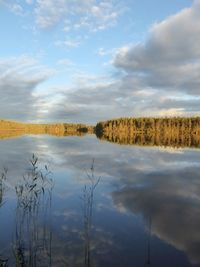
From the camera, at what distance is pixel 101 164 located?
96.4 ft

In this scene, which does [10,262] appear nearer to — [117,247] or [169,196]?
[117,247]

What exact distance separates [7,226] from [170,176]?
1419 cm

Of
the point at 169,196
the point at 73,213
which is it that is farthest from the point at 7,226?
the point at 169,196

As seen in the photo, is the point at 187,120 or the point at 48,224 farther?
the point at 187,120

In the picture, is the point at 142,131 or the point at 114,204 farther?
the point at 142,131

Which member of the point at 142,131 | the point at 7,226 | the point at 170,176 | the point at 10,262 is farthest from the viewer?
the point at 142,131

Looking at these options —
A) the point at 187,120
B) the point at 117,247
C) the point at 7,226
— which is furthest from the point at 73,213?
the point at 187,120

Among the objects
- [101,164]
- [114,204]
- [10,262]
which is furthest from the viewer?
[101,164]

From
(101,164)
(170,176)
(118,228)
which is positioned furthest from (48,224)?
(101,164)

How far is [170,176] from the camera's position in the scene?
2342 centimetres

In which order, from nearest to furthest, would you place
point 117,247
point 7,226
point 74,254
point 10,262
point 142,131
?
point 10,262, point 74,254, point 117,247, point 7,226, point 142,131

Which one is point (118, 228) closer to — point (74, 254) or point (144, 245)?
point (144, 245)

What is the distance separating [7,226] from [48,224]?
49.5 inches

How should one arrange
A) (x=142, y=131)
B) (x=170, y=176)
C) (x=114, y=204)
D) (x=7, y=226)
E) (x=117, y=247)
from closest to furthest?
(x=117, y=247) → (x=7, y=226) → (x=114, y=204) → (x=170, y=176) → (x=142, y=131)
